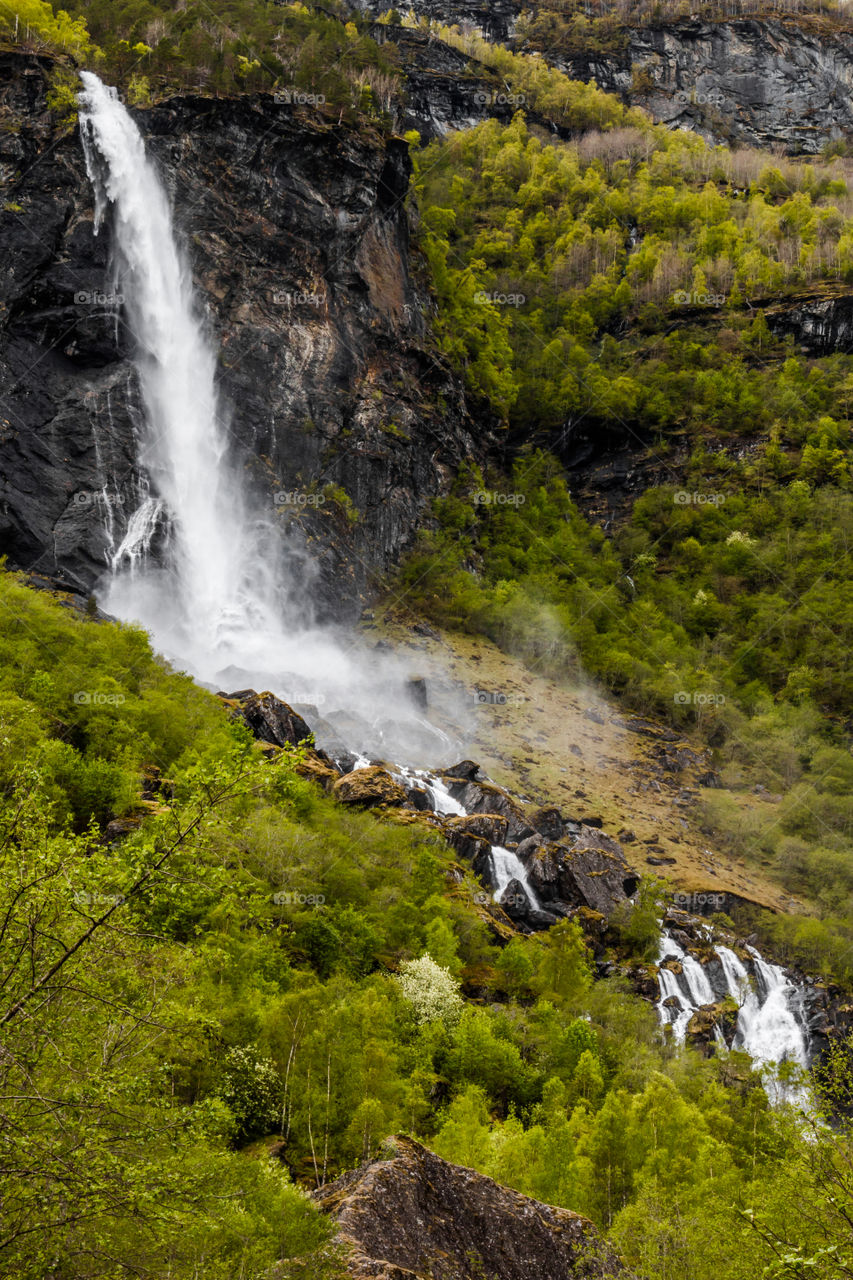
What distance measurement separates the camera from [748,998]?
150 feet

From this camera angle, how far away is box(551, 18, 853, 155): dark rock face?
7156 inches

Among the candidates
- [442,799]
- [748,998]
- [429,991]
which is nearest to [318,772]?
[442,799]

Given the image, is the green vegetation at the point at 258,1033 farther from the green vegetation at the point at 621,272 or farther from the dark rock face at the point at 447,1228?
the green vegetation at the point at 621,272

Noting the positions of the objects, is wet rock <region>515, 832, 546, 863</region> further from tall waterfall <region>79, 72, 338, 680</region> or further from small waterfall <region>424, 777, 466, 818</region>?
tall waterfall <region>79, 72, 338, 680</region>

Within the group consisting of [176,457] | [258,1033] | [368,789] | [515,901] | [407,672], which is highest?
[258,1033]

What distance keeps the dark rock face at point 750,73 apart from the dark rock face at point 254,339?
12317cm

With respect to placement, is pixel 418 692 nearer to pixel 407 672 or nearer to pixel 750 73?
pixel 407 672

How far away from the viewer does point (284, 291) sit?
7681cm

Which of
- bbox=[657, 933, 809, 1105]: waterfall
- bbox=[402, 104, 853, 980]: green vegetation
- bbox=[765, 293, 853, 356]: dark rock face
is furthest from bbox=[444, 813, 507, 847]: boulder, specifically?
bbox=[765, 293, 853, 356]: dark rock face

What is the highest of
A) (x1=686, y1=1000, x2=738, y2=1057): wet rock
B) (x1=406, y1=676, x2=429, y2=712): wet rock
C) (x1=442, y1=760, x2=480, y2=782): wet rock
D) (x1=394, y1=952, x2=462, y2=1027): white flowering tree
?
(x1=394, y1=952, x2=462, y2=1027): white flowering tree

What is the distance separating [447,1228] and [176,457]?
64372 mm

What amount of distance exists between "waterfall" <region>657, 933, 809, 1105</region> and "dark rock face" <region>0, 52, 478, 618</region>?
40.1m

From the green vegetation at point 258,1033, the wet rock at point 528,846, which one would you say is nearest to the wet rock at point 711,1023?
the green vegetation at point 258,1033

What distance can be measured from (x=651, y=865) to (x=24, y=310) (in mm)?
57573
